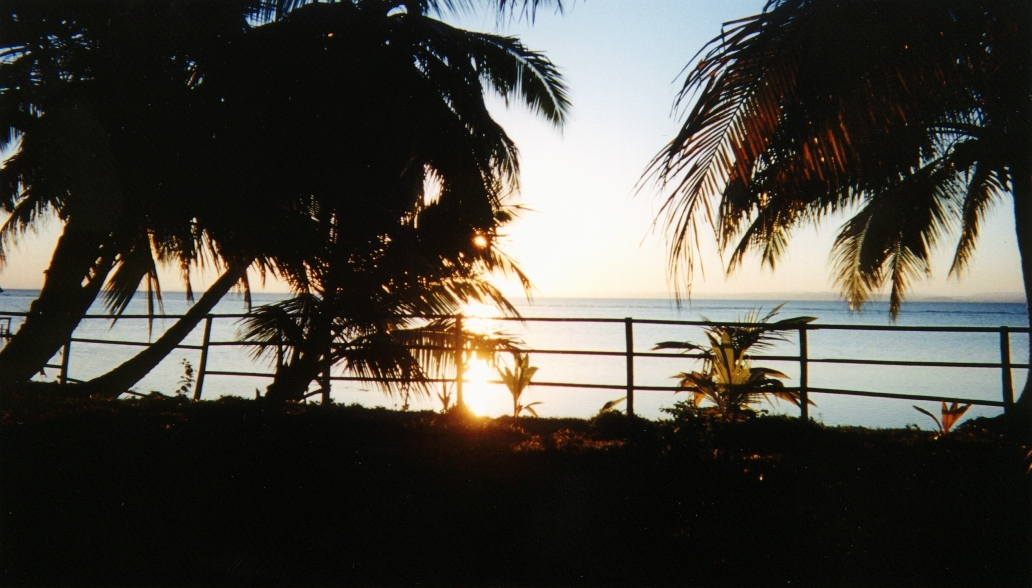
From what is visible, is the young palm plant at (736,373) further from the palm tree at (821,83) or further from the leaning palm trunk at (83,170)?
the leaning palm trunk at (83,170)

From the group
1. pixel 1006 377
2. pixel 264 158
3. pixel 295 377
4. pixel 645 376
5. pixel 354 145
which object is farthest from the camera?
pixel 645 376

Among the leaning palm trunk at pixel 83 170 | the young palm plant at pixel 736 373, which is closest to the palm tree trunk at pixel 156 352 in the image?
the leaning palm trunk at pixel 83 170

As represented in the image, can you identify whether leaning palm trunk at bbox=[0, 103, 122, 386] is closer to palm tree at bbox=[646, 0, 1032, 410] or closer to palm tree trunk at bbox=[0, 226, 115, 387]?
palm tree trunk at bbox=[0, 226, 115, 387]

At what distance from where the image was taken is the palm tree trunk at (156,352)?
6785 mm

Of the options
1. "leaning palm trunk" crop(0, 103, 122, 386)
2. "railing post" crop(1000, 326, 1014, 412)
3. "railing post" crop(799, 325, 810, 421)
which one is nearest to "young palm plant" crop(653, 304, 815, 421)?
"railing post" crop(799, 325, 810, 421)

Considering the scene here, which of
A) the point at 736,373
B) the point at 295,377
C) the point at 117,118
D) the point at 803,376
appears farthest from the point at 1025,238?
the point at 117,118

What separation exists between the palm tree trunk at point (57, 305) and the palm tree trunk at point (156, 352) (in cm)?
158

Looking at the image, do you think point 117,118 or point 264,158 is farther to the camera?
point 264,158

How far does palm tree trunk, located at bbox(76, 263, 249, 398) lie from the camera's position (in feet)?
22.3

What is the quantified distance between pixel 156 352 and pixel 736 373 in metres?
5.60

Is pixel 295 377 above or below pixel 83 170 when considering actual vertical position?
below

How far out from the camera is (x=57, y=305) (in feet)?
15.1

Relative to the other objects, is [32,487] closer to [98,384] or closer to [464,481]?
[464,481]

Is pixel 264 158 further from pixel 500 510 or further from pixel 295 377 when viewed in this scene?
pixel 500 510
